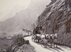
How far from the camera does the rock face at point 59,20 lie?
369 cm

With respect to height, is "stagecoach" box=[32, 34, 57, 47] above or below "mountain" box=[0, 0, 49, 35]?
below

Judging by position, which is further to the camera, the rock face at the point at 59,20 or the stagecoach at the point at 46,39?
the stagecoach at the point at 46,39

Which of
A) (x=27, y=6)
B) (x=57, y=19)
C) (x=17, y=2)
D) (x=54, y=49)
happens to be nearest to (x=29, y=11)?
(x=27, y=6)

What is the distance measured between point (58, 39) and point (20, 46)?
97cm

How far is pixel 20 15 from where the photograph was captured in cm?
461

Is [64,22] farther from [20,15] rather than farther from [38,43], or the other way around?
[20,15]

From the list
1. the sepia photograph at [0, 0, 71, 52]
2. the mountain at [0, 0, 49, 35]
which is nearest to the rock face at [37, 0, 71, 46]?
the sepia photograph at [0, 0, 71, 52]

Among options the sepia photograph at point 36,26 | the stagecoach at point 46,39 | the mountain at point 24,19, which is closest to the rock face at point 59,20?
the sepia photograph at point 36,26

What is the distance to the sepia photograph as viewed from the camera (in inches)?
147

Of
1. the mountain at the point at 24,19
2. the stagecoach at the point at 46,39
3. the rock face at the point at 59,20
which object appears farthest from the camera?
the mountain at the point at 24,19

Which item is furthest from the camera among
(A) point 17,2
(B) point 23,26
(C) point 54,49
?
Result: (A) point 17,2

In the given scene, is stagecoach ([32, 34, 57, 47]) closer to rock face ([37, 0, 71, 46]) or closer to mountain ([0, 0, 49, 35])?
rock face ([37, 0, 71, 46])

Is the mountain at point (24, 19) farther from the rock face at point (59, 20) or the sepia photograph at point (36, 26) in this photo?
the rock face at point (59, 20)

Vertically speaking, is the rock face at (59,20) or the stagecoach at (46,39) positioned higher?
the rock face at (59,20)
